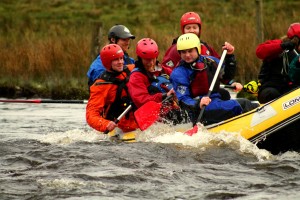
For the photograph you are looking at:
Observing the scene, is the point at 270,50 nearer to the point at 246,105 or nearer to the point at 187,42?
the point at 246,105

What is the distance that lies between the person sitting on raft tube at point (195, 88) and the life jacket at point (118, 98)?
1.20 meters

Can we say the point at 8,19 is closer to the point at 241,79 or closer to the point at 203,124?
the point at 241,79

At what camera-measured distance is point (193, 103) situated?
12.4 meters

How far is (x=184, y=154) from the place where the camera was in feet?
37.9

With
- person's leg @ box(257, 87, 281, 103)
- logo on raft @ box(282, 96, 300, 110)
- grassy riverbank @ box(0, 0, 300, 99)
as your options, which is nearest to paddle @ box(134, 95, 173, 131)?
person's leg @ box(257, 87, 281, 103)

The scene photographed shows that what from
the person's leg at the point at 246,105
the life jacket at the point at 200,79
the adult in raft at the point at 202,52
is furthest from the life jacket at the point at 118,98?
the person's leg at the point at 246,105

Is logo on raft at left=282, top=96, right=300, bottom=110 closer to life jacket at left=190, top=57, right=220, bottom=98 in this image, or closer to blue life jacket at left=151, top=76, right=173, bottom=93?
life jacket at left=190, top=57, right=220, bottom=98

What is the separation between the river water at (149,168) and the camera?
30.5ft

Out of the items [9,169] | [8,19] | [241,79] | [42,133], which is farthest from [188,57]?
[8,19]

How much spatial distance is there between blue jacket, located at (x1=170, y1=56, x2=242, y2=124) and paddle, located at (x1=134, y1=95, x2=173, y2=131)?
46 cm

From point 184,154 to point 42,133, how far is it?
493 centimetres

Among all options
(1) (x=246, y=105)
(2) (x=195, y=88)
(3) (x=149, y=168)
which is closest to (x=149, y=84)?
(2) (x=195, y=88)

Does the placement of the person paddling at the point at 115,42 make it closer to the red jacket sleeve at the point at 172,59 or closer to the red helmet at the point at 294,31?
the red jacket sleeve at the point at 172,59

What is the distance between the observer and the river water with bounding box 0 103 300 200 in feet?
30.5
